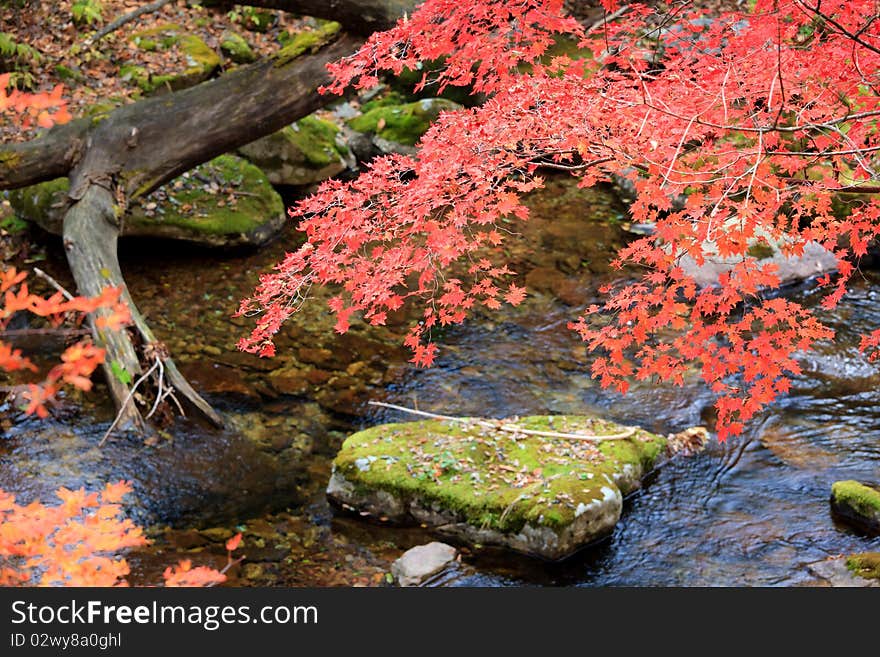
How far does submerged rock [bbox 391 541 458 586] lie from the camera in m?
4.91

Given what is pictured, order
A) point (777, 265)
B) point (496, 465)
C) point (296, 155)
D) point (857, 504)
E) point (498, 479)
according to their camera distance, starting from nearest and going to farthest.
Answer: point (857, 504)
point (498, 479)
point (496, 465)
point (777, 265)
point (296, 155)

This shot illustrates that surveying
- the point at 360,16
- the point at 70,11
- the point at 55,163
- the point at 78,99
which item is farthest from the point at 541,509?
the point at 70,11

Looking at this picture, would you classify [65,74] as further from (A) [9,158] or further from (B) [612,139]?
(B) [612,139]

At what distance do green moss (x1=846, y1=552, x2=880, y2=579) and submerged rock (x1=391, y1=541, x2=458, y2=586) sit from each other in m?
2.41

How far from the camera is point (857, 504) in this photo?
5.38m

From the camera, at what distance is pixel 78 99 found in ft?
34.2

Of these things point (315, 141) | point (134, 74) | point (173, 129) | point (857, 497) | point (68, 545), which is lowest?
point (857, 497)

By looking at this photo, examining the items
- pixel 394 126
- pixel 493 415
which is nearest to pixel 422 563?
pixel 493 415

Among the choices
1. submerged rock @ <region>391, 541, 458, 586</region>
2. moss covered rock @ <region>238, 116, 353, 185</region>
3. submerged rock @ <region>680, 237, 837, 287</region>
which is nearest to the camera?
submerged rock @ <region>391, 541, 458, 586</region>

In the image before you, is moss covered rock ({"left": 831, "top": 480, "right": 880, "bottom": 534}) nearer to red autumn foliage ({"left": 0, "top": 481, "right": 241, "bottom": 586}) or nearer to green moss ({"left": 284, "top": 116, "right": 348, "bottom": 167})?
red autumn foliage ({"left": 0, "top": 481, "right": 241, "bottom": 586})

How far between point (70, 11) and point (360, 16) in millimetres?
6309

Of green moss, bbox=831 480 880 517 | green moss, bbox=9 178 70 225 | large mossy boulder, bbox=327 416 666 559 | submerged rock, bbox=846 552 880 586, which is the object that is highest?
green moss, bbox=9 178 70 225

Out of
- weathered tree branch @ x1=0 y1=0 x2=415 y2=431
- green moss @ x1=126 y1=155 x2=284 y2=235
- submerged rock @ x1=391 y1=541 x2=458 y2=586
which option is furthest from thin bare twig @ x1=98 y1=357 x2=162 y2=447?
green moss @ x1=126 y1=155 x2=284 y2=235

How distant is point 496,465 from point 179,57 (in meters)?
8.50
